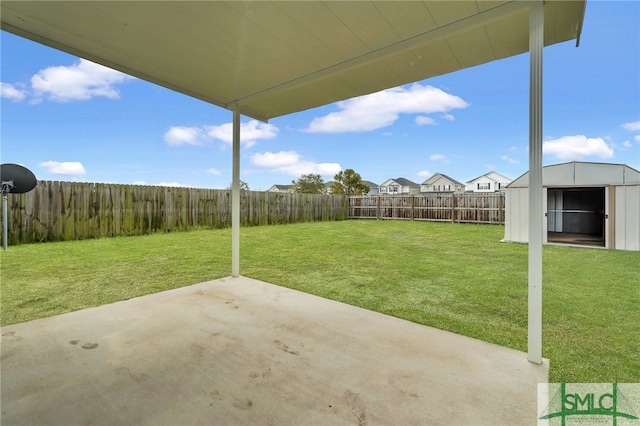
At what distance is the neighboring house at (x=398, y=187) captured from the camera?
33.4m

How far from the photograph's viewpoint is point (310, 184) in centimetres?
2734

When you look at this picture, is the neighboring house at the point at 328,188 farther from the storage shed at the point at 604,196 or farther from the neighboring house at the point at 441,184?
the storage shed at the point at 604,196

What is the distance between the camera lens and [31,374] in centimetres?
162

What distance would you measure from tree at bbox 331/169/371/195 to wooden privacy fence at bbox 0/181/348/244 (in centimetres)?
1282

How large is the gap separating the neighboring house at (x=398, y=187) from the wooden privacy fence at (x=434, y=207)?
19.5 meters

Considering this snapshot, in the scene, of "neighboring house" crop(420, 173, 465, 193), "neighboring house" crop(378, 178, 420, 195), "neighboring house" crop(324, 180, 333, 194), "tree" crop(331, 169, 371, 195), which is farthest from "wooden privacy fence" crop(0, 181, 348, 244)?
"neighboring house" crop(420, 173, 465, 193)

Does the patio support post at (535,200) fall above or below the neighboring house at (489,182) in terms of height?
below

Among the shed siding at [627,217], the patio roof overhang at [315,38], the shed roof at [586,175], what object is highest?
the patio roof overhang at [315,38]

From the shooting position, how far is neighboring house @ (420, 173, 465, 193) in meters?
31.1

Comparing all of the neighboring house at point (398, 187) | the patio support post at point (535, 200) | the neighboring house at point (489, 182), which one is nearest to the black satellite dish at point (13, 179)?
the patio support post at point (535, 200)

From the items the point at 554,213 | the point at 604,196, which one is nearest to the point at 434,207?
the point at 554,213

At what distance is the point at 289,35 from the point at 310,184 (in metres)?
25.2

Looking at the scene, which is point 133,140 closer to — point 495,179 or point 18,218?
point 18,218

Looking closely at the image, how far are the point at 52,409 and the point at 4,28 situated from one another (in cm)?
247
